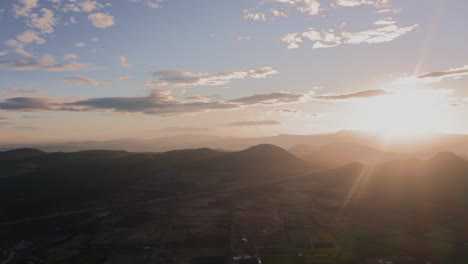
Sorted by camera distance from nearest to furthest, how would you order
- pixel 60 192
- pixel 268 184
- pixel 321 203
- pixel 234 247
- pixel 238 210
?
pixel 234 247
pixel 238 210
pixel 321 203
pixel 60 192
pixel 268 184

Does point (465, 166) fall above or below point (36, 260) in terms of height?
above

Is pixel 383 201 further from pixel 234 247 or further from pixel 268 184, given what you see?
pixel 234 247

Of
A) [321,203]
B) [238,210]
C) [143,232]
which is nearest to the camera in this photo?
[143,232]

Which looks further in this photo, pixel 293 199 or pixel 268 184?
pixel 268 184

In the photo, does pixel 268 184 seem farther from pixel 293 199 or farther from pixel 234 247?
pixel 234 247

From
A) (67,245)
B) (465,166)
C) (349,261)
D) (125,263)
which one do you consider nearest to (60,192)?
(67,245)

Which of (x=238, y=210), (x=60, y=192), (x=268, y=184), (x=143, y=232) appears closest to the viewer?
(x=143, y=232)

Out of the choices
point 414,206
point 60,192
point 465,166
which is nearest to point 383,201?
point 414,206

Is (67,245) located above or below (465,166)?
below

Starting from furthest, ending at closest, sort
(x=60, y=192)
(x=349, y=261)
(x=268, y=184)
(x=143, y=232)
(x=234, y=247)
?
(x=268, y=184) → (x=60, y=192) → (x=143, y=232) → (x=234, y=247) → (x=349, y=261)
